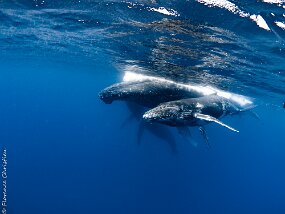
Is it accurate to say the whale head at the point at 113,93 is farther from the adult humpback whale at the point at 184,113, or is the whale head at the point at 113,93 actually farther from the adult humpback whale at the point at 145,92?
the adult humpback whale at the point at 184,113

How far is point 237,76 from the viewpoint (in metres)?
22.4

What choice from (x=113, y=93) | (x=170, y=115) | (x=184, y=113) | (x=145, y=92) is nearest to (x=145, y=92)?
(x=145, y=92)

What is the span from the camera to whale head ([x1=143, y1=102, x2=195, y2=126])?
8414 mm

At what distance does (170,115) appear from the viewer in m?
8.55

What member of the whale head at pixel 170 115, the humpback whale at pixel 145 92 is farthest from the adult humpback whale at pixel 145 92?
the whale head at pixel 170 115

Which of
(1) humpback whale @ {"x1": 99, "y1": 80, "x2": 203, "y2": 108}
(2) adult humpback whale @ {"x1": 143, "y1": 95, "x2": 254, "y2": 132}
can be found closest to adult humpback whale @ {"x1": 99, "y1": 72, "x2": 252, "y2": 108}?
(1) humpback whale @ {"x1": 99, "y1": 80, "x2": 203, "y2": 108}

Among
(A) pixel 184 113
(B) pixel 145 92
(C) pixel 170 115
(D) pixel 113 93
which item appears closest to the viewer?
(C) pixel 170 115

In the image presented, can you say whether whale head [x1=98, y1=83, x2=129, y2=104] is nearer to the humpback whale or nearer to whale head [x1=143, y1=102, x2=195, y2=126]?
the humpback whale

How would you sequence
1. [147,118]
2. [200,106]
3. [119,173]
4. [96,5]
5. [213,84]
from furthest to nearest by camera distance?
[119,173] → [213,84] → [96,5] → [200,106] → [147,118]

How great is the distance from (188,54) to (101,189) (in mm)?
29486

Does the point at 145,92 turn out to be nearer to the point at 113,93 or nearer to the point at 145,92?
the point at 145,92

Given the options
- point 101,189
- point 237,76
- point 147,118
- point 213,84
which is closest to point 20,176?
point 101,189

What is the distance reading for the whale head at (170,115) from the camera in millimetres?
8414

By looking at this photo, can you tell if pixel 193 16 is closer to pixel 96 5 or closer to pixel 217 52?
pixel 96 5
